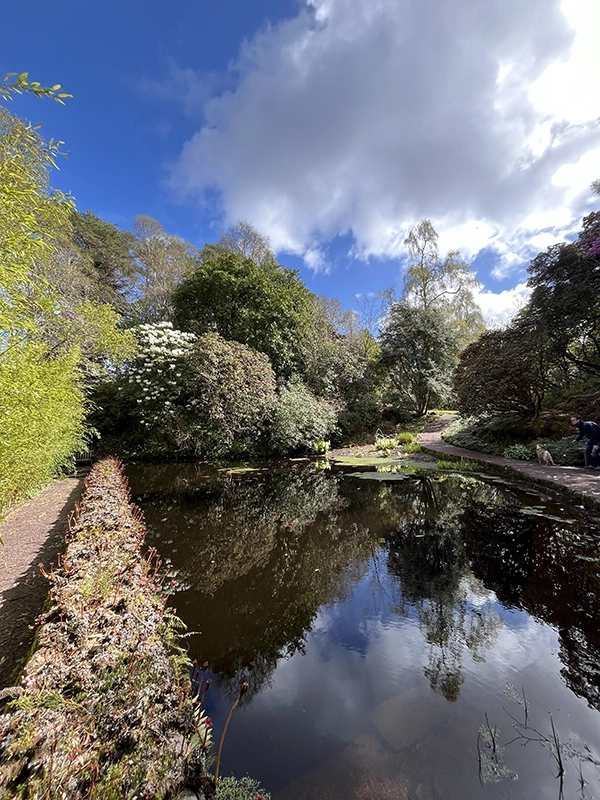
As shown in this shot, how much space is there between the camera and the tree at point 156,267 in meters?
17.8

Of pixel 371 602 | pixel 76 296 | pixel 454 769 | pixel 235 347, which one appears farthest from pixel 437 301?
pixel 454 769

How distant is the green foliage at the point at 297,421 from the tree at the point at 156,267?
8.67 meters

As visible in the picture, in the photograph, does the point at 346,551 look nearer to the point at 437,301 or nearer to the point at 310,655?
the point at 310,655

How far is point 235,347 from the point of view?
12.8 m

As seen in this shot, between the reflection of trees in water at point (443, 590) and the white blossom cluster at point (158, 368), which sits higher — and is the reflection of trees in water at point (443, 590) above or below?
below

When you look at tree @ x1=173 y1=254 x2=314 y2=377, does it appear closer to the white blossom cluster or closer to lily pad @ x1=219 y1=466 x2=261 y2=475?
the white blossom cluster

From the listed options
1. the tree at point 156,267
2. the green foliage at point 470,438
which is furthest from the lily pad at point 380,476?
the tree at point 156,267

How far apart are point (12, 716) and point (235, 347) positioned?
12194 mm

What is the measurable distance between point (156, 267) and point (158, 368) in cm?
842

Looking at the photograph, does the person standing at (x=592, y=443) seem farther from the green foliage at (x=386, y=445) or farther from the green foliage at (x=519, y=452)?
the green foliage at (x=386, y=445)

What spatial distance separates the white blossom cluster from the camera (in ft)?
41.6

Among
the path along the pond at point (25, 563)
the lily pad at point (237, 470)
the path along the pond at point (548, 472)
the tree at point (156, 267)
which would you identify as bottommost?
the path along the pond at point (548, 472)

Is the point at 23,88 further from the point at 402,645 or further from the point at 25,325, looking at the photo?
the point at 402,645

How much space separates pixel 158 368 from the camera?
13.2 metres
